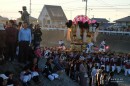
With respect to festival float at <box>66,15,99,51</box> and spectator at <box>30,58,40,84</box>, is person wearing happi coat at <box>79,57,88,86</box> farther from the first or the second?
festival float at <box>66,15,99,51</box>

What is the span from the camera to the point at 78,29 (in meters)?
26.6

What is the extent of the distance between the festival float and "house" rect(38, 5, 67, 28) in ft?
167

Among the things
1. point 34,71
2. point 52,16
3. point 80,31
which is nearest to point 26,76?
point 34,71

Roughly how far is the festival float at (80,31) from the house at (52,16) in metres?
50.8

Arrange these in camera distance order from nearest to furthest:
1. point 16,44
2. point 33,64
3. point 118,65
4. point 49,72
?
point 33,64 → point 16,44 → point 49,72 → point 118,65

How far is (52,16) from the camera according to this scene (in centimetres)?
7838

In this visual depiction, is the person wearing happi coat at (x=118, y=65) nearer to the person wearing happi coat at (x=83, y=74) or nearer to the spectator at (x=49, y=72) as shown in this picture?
the person wearing happi coat at (x=83, y=74)

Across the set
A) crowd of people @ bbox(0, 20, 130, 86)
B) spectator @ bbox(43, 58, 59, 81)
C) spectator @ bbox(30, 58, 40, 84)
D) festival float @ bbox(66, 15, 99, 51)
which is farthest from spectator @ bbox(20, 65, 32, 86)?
festival float @ bbox(66, 15, 99, 51)

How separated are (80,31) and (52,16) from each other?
52.1 meters

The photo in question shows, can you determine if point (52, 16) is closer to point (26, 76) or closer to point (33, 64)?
point (33, 64)

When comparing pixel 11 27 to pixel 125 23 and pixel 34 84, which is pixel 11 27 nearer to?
pixel 34 84

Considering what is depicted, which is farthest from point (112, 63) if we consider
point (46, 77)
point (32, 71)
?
point (32, 71)

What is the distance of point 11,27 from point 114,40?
3259cm

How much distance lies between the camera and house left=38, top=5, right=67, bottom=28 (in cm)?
7844
